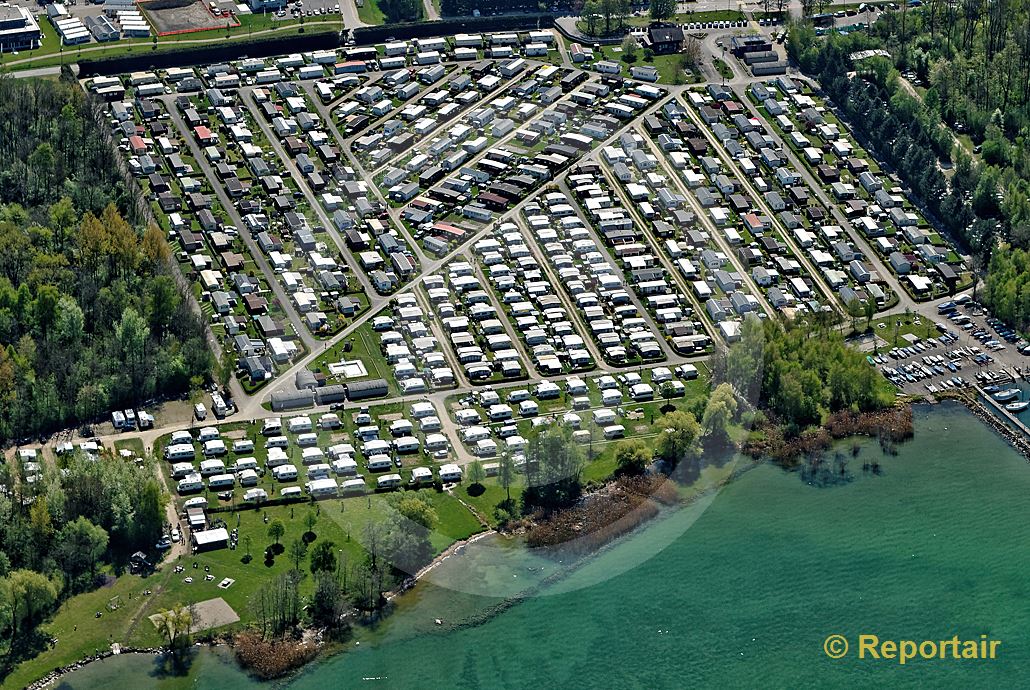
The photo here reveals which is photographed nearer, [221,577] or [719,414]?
[221,577]

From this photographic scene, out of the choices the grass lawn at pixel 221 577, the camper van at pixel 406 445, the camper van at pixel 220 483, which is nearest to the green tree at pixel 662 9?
the camper van at pixel 406 445

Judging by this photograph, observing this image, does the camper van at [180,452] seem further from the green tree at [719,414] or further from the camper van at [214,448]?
the green tree at [719,414]

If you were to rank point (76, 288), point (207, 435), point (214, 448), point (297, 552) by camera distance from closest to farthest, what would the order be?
point (297, 552)
point (214, 448)
point (207, 435)
point (76, 288)

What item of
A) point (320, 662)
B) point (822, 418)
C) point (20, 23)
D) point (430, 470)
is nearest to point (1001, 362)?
point (822, 418)

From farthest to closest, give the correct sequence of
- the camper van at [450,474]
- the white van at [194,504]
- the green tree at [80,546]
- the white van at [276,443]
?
the white van at [276,443] < the camper van at [450,474] < the white van at [194,504] < the green tree at [80,546]

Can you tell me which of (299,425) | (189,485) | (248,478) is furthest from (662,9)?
(189,485)

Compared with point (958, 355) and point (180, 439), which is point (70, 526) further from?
point (958, 355)
